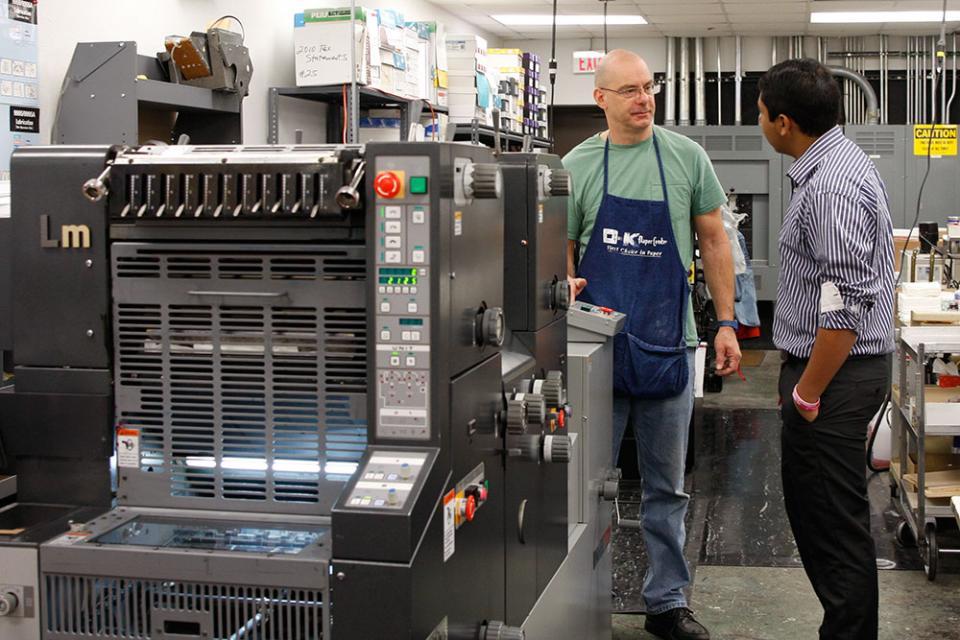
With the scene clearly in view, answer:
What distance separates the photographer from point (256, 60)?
5.54 metres

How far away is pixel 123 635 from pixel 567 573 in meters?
1.12

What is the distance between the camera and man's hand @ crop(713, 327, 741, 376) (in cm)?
297

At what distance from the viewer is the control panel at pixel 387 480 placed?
1295 millimetres

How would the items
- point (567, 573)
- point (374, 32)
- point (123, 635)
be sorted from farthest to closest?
1. point (374, 32)
2. point (567, 573)
3. point (123, 635)

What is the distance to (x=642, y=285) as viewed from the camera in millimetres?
2932

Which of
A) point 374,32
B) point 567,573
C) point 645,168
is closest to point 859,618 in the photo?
point 567,573

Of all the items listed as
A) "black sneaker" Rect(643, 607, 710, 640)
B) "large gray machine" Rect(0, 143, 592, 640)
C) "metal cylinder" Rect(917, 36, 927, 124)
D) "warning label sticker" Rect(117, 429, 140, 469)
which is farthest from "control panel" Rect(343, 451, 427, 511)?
"metal cylinder" Rect(917, 36, 927, 124)

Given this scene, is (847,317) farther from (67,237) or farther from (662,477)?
(67,237)

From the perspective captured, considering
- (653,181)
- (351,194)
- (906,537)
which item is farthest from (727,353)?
(351,194)

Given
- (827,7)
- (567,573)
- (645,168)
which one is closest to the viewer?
(567,573)

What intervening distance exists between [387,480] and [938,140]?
29.6 feet

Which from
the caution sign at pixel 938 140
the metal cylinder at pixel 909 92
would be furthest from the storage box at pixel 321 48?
the metal cylinder at pixel 909 92

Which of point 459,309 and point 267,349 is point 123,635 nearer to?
point 267,349

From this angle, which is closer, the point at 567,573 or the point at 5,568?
the point at 5,568
